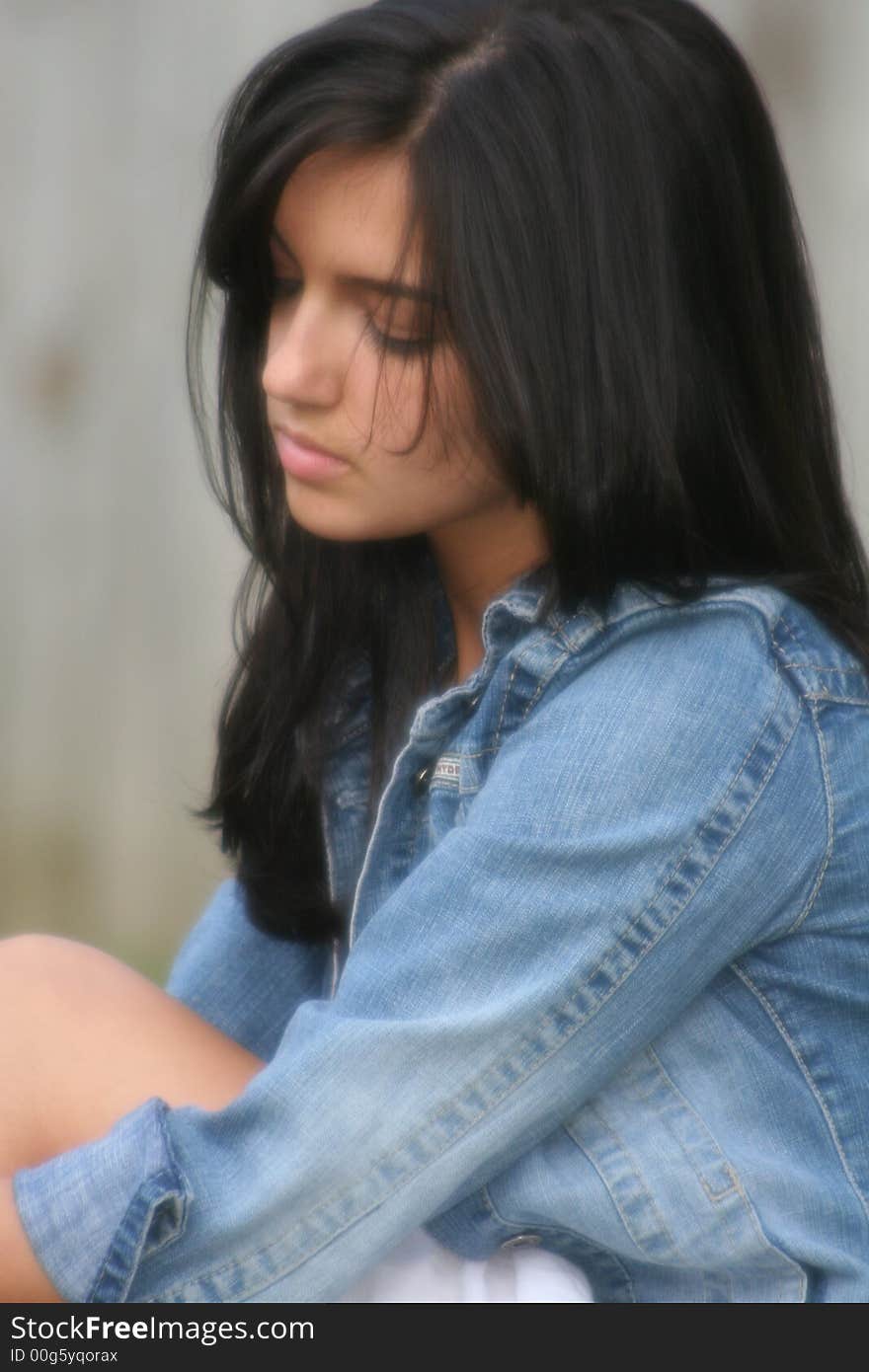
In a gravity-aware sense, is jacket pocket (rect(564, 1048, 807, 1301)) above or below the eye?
below

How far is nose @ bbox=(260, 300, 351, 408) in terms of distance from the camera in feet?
5.14

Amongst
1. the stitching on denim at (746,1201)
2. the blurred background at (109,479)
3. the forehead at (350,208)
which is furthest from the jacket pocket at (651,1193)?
the blurred background at (109,479)

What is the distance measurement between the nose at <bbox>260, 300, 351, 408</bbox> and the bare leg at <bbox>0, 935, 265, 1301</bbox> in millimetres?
480

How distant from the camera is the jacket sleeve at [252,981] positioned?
77.9 inches

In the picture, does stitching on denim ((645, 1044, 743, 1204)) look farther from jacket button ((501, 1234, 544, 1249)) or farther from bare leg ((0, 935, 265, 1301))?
bare leg ((0, 935, 265, 1301))

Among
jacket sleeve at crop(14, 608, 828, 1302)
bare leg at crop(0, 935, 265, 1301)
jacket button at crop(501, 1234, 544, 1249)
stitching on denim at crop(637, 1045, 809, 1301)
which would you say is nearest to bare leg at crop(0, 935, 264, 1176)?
bare leg at crop(0, 935, 265, 1301)

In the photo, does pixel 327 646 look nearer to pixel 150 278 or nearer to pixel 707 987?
pixel 707 987

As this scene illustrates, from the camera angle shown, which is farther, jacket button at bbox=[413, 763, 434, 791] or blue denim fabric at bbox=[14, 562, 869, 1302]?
jacket button at bbox=[413, 763, 434, 791]

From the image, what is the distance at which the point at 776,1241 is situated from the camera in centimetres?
142

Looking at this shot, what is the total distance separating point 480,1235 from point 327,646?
67 cm

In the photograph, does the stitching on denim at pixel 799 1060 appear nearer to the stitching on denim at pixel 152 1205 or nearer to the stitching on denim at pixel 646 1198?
the stitching on denim at pixel 646 1198

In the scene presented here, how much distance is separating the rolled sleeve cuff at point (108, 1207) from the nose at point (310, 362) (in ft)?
1.79
